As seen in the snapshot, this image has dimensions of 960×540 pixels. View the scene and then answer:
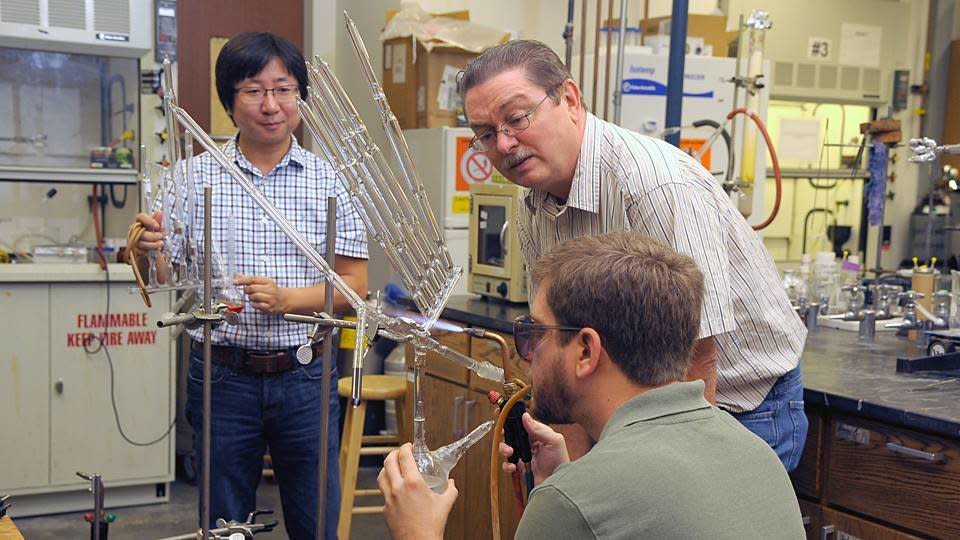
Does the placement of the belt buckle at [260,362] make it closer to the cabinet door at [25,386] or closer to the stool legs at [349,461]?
the stool legs at [349,461]

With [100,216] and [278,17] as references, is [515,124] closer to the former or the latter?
[100,216]

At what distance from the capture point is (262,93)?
2119mm

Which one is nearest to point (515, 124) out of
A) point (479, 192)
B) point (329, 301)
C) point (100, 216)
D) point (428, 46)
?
point (329, 301)

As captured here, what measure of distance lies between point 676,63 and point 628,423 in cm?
226

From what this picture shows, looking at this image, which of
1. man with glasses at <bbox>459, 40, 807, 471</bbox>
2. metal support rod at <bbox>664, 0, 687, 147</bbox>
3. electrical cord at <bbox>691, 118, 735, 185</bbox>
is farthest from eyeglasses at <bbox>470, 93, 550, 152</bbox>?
electrical cord at <bbox>691, 118, 735, 185</bbox>

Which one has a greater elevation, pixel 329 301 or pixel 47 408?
pixel 329 301

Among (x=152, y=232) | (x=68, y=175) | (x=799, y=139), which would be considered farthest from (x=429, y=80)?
(x=799, y=139)

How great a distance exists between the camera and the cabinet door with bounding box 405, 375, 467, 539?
3010 millimetres

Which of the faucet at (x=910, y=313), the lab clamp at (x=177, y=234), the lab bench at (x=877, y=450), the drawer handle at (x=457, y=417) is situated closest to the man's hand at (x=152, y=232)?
the lab clamp at (x=177, y=234)

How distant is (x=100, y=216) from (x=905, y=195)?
15.5 ft

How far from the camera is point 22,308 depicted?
3.49m

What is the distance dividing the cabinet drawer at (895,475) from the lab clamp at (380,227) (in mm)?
906

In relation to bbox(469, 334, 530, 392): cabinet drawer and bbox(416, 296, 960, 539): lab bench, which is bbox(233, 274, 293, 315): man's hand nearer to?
bbox(469, 334, 530, 392): cabinet drawer

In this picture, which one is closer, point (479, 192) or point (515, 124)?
point (515, 124)
